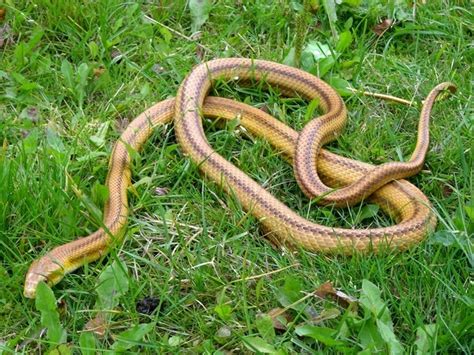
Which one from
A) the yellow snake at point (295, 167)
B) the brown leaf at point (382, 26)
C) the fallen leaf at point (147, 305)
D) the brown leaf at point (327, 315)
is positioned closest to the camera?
the brown leaf at point (327, 315)

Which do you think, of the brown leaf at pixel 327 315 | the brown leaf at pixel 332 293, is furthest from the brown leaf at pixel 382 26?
the brown leaf at pixel 327 315

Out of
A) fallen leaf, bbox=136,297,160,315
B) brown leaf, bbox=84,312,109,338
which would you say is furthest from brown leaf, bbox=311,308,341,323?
brown leaf, bbox=84,312,109,338

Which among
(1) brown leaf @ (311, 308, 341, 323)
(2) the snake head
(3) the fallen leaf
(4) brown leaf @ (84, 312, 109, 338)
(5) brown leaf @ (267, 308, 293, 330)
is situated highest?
(1) brown leaf @ (311, 308, 341, 323)

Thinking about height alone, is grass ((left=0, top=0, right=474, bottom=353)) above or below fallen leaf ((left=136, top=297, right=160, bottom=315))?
above

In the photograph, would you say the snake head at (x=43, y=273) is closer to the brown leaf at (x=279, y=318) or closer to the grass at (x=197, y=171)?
the grass at (x=197, y=171)

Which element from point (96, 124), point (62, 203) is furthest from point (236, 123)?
point (62, 203)

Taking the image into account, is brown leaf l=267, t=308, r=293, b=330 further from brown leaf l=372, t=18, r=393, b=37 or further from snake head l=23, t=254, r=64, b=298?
brown leaf l=372, t=18, r=393, b=37

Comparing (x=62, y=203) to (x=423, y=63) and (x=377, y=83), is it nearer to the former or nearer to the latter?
(x=377, y=83)
